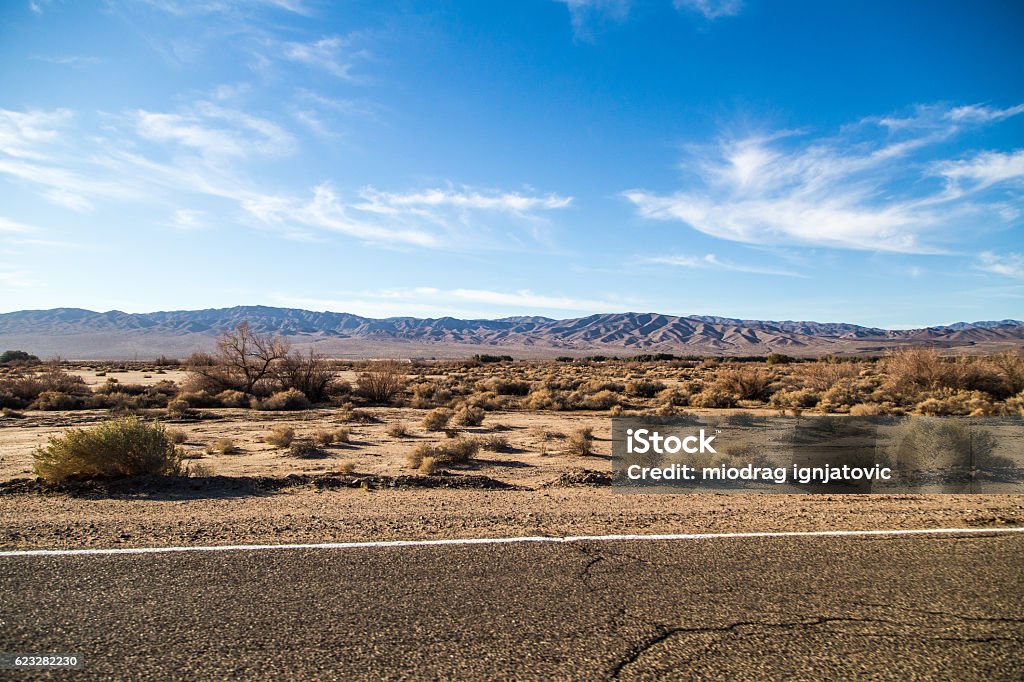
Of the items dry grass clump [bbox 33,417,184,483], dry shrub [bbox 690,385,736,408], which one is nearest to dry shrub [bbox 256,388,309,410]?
dry grass clump [bbox 33,417,184,483]

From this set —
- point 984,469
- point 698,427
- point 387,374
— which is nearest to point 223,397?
point 387,374

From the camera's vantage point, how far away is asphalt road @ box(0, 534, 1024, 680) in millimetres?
3521

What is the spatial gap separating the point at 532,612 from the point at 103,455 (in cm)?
807

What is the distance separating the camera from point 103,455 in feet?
29.8

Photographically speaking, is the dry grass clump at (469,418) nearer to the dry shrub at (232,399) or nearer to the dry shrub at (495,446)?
the dry shrub at (495,446)

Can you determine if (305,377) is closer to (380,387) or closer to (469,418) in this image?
(380,387)

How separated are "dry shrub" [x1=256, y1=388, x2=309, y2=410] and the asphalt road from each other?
796 inches

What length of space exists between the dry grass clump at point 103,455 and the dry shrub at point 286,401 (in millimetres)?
15354

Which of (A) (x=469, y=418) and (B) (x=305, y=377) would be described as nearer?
(A) (x=469, y=418)

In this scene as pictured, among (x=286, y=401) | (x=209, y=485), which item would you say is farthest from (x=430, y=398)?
(x=209, y=485)

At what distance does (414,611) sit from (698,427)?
47.8 ft

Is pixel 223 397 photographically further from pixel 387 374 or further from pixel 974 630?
pixel 974 630

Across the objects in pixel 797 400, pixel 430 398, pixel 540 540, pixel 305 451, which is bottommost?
pixel 430 398

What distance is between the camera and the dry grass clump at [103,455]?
891 cm
